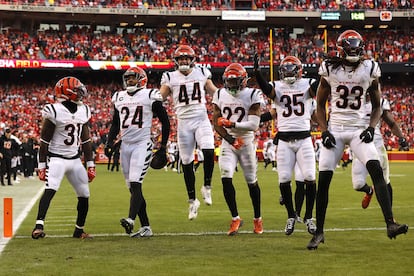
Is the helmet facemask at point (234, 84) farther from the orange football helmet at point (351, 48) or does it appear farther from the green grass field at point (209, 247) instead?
the orange football helmet at point (351, 48)

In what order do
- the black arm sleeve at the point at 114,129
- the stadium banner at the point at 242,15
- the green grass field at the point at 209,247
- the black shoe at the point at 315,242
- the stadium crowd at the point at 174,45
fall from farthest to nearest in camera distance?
the stadium banner at the point at 242,15 → the stadium crowd at the point at 174,45 → the black arm sleeve at the point at 114,129 → the black shoe at the point at 315,242 → the green grass field at the point at 209,247

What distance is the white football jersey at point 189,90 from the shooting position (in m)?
10.8

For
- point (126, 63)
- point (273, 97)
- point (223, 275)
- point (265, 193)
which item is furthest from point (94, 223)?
point (126, 63)

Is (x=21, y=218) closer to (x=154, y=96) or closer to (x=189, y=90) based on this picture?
(x=189, y=90)

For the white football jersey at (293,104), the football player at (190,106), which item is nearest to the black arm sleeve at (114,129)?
the football player at (190,106)

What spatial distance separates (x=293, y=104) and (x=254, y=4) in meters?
41.7

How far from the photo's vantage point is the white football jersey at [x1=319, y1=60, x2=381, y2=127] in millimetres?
7852

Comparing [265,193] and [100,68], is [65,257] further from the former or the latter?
[100,68]

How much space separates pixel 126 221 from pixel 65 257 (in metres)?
1.37

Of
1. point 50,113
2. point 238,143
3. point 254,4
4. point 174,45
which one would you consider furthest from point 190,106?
point 254,4

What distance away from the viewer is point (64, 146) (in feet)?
30.7

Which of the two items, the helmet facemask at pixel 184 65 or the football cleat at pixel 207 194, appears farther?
the football cleat at pixel 207 194

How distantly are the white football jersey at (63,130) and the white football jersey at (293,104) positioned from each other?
2.52 meters

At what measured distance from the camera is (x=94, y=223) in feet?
37.1
